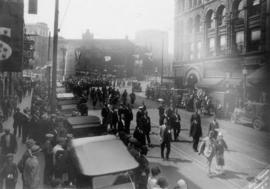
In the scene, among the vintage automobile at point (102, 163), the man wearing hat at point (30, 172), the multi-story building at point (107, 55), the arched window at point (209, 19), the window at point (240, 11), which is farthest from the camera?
the multi-story building at point (107, 55)

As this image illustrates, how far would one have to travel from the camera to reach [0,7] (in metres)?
18.7

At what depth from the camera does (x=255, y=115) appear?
21.7m

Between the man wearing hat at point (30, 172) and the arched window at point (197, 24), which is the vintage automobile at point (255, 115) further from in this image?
the arched window at point (197, 24)

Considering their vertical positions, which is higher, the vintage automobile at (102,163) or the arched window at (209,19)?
the arched window at (209,19)

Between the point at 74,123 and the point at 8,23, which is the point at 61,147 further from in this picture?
the point at 8,23

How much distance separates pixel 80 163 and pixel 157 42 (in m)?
124

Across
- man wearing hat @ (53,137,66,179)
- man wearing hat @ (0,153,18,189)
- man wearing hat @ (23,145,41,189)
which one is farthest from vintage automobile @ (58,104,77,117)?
man wearing hat @ (23,145,41,189)

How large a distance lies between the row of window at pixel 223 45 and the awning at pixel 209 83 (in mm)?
3226

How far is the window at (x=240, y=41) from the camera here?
3380 cm

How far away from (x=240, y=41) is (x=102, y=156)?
29483 millimetres

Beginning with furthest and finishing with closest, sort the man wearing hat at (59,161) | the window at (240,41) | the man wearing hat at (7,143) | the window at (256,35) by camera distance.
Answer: the window at (240,41) → the window at (256,35) → the man wearing hat at (7,143) → the man wearing hat at (59,161)

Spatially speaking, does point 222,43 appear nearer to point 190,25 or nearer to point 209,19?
point 209,19

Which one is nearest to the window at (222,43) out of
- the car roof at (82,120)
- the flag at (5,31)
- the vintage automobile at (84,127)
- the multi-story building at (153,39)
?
the flag at (5,31)

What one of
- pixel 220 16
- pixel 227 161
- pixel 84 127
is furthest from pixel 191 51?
pixel 84 127
